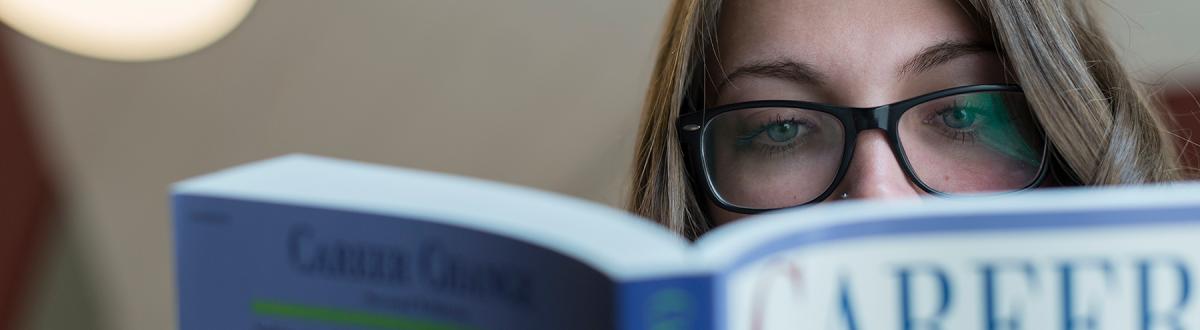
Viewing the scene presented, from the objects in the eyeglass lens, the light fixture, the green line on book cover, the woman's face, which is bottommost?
the green line on book cover

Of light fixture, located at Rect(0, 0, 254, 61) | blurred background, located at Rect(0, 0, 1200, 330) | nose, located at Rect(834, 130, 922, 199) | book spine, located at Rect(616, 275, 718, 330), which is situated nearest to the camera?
book spine, located at Rect(616, 275, 718, 330)

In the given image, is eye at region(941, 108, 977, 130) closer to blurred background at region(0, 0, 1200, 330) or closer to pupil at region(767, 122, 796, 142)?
pupil at region(767, 122, 796, 142)

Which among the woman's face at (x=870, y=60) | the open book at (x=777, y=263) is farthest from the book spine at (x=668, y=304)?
the woman's face at (x=870, y=60)

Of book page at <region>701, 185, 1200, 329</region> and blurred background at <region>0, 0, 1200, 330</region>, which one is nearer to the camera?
book page at <region>701, 185, 1200, 329</region>

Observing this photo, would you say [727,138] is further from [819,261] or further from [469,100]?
[469,100]

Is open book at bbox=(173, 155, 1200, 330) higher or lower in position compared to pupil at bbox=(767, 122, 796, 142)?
lower

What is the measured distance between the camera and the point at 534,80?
Result: 104 inches

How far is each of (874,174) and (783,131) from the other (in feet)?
0.36

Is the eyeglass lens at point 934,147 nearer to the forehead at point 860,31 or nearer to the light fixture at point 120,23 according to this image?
the forehead at point 860,31

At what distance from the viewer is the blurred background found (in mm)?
2600

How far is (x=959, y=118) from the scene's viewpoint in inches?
38.7

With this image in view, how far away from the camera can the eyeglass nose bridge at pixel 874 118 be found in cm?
97

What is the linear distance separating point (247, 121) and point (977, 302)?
2.51 meters

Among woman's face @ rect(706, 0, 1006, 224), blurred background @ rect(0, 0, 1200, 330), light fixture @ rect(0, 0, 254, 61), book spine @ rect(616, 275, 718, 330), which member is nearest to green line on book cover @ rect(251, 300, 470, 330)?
book spine @ rect(616, 275, 718, 330)
